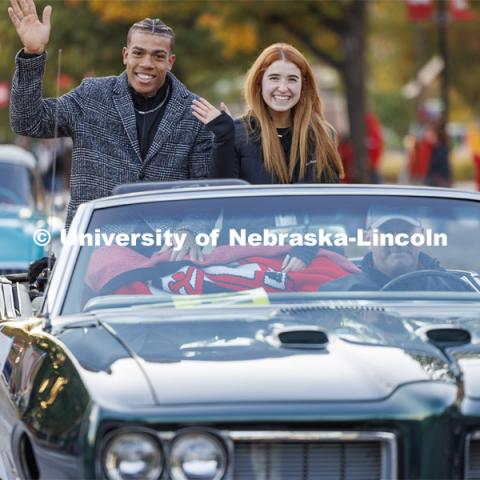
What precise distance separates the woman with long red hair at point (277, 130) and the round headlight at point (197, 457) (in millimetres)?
3407

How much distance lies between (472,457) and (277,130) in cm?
358

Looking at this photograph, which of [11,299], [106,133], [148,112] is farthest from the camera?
[148,112]

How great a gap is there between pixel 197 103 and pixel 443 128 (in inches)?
Result: 856

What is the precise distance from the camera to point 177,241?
562 cm

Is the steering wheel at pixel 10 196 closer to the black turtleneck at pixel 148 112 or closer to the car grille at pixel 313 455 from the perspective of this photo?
the black turtleneck at pixel 148 112

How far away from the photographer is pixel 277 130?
25.0ft

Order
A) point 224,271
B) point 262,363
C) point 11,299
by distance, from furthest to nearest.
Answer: point 11,299, point 224,271, point 262,363

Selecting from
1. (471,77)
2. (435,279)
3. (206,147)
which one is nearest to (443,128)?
(206,147)

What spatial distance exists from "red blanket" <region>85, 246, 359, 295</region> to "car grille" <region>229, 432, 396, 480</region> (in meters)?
1.32

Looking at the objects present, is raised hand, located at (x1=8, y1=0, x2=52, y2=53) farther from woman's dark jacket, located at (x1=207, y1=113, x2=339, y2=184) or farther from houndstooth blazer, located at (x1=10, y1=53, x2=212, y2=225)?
woman's dark jacket, located at (x1=207, y1=113, x2=339, y2=184)

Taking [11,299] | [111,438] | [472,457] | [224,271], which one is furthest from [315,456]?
[11,299]

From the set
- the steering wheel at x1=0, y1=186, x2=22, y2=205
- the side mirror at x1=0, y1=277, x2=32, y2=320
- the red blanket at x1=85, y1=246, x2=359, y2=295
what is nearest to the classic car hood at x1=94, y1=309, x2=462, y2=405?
the red blanket at x1=85, y1=246, x2=359, y2=295

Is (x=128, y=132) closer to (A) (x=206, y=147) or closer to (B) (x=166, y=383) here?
(A) (x=206, y=147)

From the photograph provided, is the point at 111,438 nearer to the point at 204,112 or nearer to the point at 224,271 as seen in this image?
the point at 224,271
